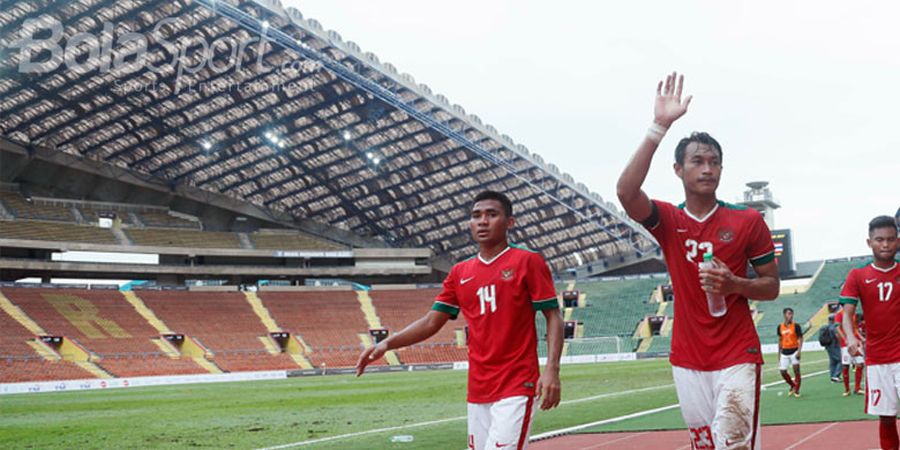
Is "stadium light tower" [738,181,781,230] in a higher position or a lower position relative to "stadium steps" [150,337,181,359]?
higher

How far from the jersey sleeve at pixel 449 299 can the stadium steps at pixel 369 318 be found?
5107cm

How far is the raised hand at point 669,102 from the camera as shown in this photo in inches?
197

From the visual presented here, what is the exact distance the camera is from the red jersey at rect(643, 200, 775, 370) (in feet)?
16.9

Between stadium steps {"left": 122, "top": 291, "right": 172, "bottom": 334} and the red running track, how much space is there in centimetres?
4934

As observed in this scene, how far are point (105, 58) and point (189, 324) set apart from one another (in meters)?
19.0

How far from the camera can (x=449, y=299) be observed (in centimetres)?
639

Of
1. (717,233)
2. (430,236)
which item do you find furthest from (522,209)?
(717,233)

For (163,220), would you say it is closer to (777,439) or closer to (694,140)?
(777,439)

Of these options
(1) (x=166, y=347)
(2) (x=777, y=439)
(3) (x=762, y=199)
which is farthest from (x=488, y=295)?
(3) (x=762, y=199)

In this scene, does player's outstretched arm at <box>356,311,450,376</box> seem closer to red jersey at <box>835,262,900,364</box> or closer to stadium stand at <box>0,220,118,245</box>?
red jersey at <box>835,262,900,364</box>

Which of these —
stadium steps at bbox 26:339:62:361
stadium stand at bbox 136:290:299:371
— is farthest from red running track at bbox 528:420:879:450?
stadium stand at bbox 136:290:299:371

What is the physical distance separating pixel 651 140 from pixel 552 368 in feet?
5.24

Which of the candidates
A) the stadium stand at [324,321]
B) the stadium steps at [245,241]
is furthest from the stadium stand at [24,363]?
the stadium steps at [245,241]

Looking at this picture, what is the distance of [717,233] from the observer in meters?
5.27
